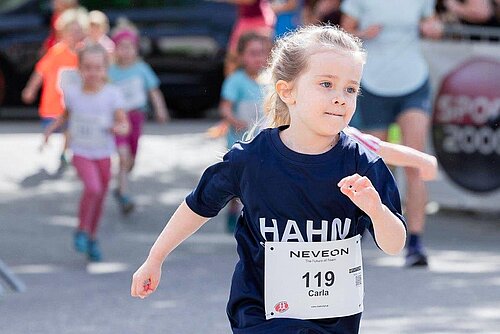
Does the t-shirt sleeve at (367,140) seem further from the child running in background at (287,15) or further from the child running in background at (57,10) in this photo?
the child running in background at (57,10)

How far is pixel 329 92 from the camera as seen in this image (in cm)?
446

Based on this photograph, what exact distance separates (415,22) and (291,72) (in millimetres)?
4447

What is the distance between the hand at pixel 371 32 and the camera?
28.9ft

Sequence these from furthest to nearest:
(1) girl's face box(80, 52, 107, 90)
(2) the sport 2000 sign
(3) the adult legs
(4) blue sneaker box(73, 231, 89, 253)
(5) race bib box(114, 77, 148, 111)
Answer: (5) race bib box(114, 77, 148, 111) < (2) the sport 2000 sign < (1) girl's face box(80, 52, 107, 90) < (4) blue sneaker box(73, 231, 89, 253) < (3) the adult legs

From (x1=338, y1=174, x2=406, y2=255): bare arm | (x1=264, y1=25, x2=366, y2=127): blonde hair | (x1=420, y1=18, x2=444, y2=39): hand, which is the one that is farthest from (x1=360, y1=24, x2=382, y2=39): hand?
(x1=338, y1=174, x2=406, y2=255): bare arm

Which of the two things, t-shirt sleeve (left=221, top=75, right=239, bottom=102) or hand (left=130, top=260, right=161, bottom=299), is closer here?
hand (left=130, top=260, right=161, bottom=299)

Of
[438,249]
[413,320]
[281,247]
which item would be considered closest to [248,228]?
[281,247]

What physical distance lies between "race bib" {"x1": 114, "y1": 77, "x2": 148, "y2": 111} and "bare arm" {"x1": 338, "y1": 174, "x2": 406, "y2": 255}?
7.57 m

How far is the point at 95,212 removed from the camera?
930 centimetres

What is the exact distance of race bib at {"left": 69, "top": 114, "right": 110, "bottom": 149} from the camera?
31.0ft

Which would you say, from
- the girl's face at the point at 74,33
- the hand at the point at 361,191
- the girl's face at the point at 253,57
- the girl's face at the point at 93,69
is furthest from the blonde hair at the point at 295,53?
the girl's face at the point at 74,33

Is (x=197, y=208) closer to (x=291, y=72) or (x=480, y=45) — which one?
(x=291, y=72)

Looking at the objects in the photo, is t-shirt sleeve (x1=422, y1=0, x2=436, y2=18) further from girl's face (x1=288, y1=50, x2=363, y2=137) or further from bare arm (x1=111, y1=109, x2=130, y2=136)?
girl's face (x1=288, y1=50, x2=363, y2=137)

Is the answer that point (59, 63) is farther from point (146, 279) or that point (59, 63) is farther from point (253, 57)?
point (146, 279)
